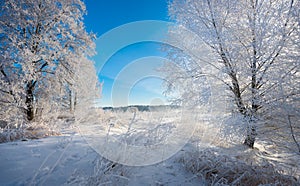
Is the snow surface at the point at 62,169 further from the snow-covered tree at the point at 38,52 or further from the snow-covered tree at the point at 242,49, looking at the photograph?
the snow-covered tree at the point at 38,52

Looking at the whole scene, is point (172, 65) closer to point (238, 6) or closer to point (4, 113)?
point (238, 6)

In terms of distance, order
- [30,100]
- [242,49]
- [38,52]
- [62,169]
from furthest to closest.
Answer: [30,100] → [38,52] → [242,49] → [62,169]

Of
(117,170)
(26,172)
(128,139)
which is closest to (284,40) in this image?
(128,139)

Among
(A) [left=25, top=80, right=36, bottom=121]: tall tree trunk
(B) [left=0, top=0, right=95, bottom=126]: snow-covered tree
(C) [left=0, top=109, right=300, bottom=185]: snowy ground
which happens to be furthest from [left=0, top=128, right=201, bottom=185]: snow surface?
(A) [left=25, top=80, right=36, bottom=121]: tall tree trunk

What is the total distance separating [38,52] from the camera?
5664mm

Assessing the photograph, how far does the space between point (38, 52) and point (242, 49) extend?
24.0ft

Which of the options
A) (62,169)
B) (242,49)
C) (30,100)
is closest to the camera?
(62,169)

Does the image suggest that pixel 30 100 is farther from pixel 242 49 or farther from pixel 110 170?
pixel 242 49

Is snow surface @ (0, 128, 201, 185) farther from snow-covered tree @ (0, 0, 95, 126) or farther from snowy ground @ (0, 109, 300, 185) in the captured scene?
snow-covered tree @ (0, 0, 95, 126)

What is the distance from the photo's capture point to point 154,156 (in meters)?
2.84

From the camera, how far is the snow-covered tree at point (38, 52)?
5.11 metres

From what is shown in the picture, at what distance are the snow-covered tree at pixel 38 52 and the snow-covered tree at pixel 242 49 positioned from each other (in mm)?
4472

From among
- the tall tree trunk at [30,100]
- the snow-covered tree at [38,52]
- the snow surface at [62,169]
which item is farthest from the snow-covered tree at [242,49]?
the tall tree trunk at [30,100]

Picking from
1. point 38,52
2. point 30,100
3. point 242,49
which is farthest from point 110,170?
point 38,52
